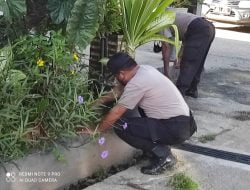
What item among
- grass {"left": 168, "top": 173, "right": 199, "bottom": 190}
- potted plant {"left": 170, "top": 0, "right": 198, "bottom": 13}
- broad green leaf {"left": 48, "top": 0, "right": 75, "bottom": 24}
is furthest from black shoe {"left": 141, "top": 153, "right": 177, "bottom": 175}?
potted plant {"left": 170, "top": 0, "right": 198, "bottom": 13}

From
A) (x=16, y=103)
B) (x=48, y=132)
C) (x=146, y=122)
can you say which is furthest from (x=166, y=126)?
(x=16, y=103)

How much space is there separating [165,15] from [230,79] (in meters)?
3.46

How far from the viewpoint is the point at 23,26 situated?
15.1ft

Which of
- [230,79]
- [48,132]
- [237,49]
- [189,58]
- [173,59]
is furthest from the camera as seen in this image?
[237,49]

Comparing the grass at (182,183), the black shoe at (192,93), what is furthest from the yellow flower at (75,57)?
the black shoe at (192,93)

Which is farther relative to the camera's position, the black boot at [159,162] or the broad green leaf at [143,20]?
the broad green leaf at [143,20]

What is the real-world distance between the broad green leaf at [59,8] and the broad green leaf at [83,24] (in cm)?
18

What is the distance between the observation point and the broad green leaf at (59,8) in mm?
4203

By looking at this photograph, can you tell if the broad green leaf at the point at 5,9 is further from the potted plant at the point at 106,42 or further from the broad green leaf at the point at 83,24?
the potted plant at the point at 106,42

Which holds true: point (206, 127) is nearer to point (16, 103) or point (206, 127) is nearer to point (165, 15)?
point (165, 15)

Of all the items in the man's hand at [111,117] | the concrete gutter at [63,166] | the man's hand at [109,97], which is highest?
the man's hand at [109,97]

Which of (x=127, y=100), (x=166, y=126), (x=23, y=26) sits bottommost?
(x=166, y=126)

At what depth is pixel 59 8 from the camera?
166 inches

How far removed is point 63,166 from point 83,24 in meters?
1.15
